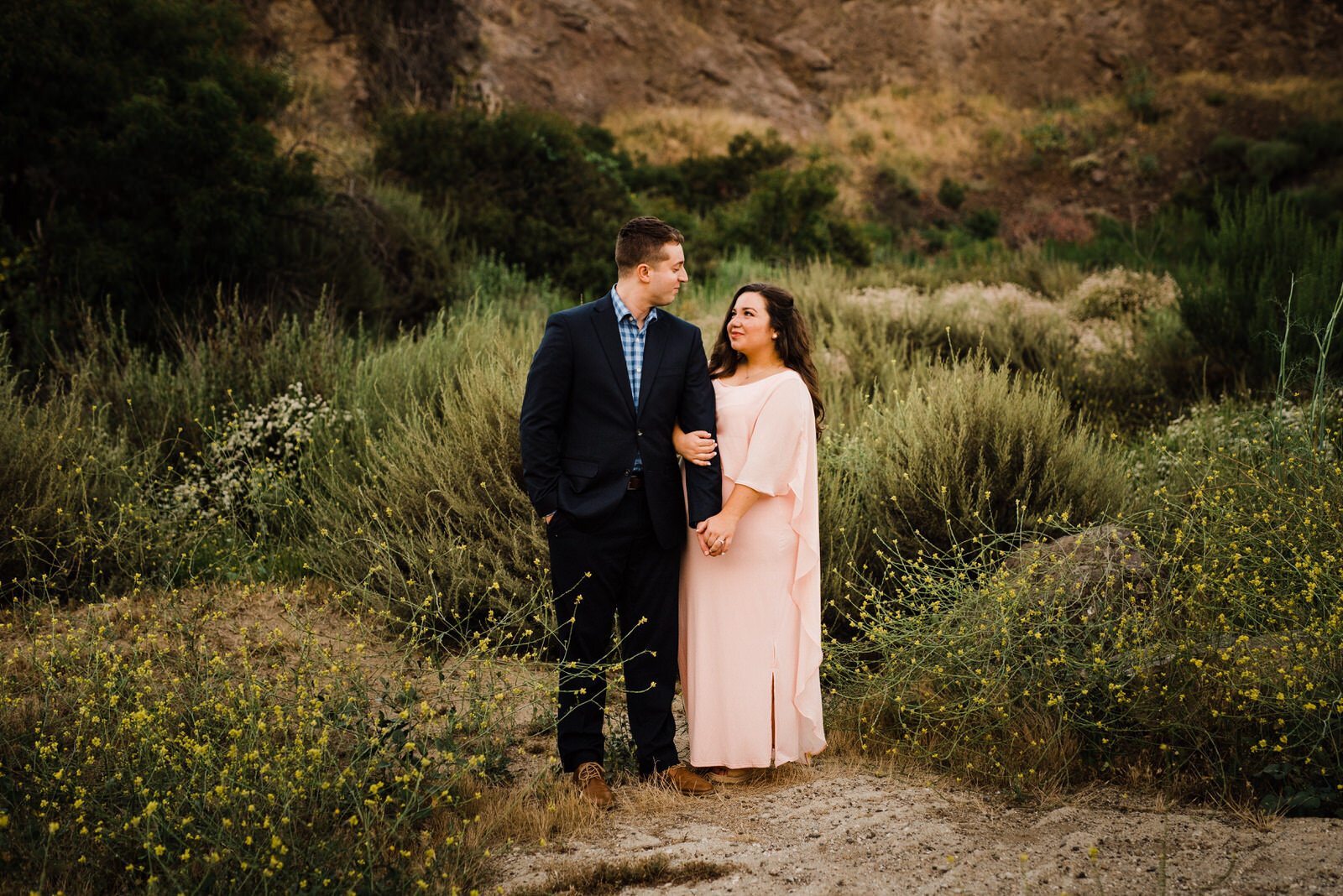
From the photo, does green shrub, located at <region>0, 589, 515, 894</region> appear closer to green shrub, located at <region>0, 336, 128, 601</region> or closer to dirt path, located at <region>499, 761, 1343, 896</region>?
dirt path, located at <region>499, 761, 1343, 896</region>

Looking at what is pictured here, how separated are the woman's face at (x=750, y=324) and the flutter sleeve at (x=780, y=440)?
0.68 ft

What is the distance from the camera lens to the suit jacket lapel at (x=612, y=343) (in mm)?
3387

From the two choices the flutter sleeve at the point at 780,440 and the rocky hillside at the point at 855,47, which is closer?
the flutter sleeve at the point at 780,440

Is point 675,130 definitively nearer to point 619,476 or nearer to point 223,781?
point 619,476

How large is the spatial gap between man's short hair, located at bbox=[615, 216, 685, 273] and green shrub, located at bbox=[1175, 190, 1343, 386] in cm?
576

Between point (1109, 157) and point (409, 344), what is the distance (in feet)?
86.7

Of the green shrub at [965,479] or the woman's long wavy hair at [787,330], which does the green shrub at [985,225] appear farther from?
the woman's long wavy hair at [787,330]

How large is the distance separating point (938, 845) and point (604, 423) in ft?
5.83

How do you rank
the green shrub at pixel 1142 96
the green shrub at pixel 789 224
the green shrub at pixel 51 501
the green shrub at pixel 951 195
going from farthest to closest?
1. the green shrub at pixel 1142 96
2. the green shrub at pixel 951 195
3. the green shrub at pixel 789 224
4. the green shrub at pixel 51 501

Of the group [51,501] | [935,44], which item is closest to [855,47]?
[935,44]

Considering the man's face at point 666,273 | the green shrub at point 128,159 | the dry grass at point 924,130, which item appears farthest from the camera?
the dry grass at point 924,130

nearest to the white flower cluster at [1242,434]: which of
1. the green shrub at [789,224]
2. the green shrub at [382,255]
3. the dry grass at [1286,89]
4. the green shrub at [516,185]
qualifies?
the green shrub at [382,255]

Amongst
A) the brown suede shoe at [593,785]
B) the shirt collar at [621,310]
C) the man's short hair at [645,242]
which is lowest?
the brown suede shoe at [593,785]

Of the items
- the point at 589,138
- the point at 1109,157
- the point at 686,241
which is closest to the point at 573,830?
the point at 686,241
